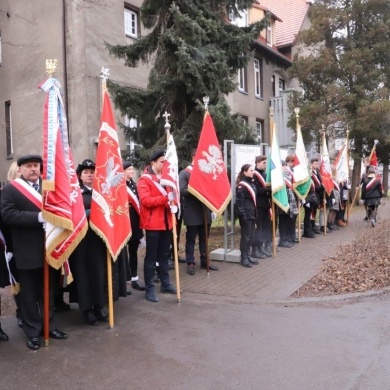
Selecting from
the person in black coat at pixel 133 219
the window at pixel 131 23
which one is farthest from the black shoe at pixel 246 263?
the window at pixel 131 23

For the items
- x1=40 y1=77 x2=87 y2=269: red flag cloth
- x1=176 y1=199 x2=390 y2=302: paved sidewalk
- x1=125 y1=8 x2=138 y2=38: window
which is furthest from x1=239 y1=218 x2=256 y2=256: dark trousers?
x1=125 y1=8 x2=138 y2=38: window

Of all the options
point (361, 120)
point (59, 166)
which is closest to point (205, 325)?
point (59, 166)

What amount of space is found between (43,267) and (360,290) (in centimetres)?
461

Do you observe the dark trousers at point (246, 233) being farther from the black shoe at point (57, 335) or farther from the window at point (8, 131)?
the window at point (8, 131)

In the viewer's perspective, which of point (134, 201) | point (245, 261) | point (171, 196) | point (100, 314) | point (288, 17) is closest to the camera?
point (100, 314)

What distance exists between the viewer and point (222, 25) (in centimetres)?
1127

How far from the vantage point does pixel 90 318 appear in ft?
18.4

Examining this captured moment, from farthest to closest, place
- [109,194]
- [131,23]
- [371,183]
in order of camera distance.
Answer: [131,23] < [371,183] < [109,194]

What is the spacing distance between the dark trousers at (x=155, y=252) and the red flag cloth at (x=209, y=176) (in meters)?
1.35

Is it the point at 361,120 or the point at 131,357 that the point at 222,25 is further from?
the point at 361,120

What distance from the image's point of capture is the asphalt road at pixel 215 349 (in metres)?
4.11

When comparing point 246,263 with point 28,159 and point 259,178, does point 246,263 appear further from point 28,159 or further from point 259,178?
point 28,159

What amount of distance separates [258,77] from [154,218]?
67.2ft

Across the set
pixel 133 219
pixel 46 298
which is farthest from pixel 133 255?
pixel 46 298
